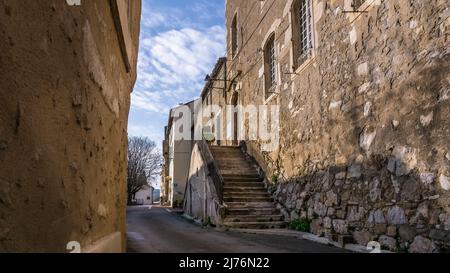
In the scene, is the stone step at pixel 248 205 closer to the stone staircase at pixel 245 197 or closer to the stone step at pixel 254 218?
the stone staircase at pixel 245 197

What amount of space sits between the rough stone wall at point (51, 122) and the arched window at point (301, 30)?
6924 mm

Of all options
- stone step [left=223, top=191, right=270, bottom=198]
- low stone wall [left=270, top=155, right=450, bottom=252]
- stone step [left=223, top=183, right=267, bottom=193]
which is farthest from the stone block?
stone step [left=223, top=183, right=267, bottom=193]

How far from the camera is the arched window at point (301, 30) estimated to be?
29.2 ft

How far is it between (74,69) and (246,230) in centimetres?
722

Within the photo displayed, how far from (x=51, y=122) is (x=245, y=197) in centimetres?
901

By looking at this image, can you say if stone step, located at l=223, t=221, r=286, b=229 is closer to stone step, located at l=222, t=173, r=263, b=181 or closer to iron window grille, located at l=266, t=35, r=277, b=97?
stone step, located at l=222, t=173, r=263, b=181

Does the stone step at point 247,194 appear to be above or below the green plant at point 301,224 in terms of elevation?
above

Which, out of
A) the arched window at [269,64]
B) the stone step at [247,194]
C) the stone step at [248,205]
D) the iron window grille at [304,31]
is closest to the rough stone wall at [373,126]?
the iron window grille at [304,31]

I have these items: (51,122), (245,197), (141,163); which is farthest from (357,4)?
(141,163)

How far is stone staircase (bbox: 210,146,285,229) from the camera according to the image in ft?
30.2

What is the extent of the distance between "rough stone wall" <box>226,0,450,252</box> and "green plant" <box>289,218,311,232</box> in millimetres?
178

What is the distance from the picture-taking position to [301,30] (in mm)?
9469

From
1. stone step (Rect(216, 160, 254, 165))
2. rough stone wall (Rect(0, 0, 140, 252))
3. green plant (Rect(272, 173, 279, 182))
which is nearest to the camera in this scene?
rough stone wall (Rect(0, 0, 140, 252))

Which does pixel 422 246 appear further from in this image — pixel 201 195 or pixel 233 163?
pixel 201 195
